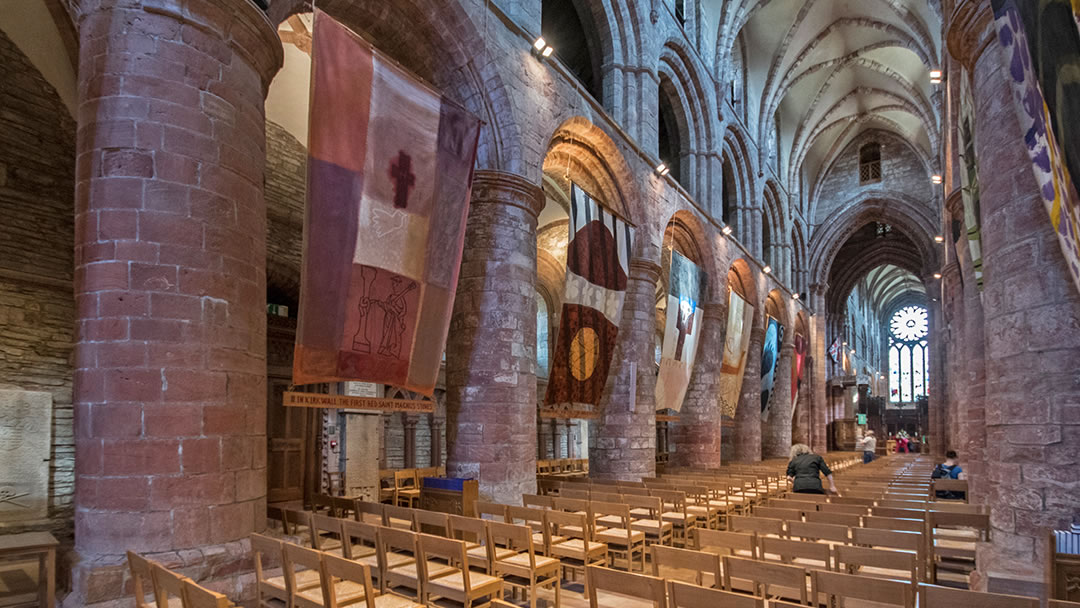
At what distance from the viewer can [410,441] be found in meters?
15.0

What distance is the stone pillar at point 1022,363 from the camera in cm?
504

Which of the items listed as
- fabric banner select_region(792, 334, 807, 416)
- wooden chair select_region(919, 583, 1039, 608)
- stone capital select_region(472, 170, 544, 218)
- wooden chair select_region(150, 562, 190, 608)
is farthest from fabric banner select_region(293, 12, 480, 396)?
fabric banner select_region(792, 334, 807, 416)

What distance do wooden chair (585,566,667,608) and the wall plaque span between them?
6.71m

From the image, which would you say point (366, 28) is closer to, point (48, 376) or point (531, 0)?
point (531, 0)

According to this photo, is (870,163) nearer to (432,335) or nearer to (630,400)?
(630,400)

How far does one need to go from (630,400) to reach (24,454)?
966 cm

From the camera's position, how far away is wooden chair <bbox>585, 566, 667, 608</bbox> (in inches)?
135

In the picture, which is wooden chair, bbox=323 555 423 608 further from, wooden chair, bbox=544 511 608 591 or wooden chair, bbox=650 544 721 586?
wooden chair, bbox=544 511 608 591

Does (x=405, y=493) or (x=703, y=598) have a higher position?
(x=703, y=598)

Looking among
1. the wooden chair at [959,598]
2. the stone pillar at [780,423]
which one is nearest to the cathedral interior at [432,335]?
the wooden chair at [959,598]

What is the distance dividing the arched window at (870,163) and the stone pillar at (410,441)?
2697 cm

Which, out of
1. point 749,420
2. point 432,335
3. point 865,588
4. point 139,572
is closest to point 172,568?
point 139,572

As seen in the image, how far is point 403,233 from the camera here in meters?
7.33

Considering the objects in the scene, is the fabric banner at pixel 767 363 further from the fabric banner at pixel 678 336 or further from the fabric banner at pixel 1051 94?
the fabric banner at pixel 1051 94
